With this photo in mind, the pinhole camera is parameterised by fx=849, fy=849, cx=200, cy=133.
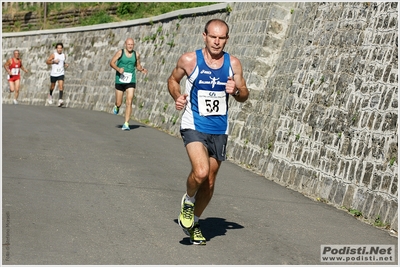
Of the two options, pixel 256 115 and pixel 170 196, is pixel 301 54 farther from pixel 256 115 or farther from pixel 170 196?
pixel 170 196

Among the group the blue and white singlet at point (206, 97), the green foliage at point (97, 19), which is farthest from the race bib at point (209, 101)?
the green foliage at point (97, 19)

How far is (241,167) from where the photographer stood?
562 inches

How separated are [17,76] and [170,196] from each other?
1987 cm

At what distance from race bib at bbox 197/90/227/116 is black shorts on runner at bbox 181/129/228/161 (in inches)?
8.2

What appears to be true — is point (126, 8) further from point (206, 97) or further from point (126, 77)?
point (206, 97)

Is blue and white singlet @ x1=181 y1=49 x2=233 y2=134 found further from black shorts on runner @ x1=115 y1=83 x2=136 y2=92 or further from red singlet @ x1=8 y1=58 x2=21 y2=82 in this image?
red singlet @ x1=8 y1=58 x2=21 y2=82

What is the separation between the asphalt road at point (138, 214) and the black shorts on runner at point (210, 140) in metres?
0.84

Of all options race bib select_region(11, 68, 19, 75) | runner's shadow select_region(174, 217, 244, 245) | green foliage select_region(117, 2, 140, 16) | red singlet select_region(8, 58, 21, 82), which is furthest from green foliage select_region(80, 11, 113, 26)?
runner's shadow select_region(174, 217, 244, 245)

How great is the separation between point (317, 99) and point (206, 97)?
4.61m

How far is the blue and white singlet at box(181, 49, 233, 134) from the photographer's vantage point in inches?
314

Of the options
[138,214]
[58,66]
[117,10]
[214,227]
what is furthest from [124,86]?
[117,10]

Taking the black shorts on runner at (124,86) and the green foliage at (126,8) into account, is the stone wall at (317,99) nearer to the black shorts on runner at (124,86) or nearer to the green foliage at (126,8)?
the black shorts on runner at (124,86)

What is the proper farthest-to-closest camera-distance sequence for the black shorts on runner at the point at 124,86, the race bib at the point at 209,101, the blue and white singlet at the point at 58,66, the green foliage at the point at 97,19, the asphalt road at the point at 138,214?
the green foliage at the point at 97,19 < the blue and white singlet at the point at 58,66 < the black shorts on runner at the point at 124,86 < the race bib at the point at 209,101 < the asphalt road at the point at 138,214

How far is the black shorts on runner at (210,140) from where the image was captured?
26.2 ft
